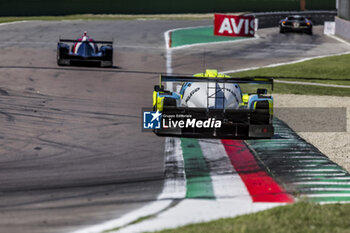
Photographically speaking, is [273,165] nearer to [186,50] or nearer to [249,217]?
[249,217]

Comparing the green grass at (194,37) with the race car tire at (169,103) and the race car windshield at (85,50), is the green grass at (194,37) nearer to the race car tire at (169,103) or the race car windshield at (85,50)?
the race car windshield at (85,50)

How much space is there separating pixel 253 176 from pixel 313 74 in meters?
16.9

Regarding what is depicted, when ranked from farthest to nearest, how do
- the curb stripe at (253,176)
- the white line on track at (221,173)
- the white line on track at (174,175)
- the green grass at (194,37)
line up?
the green grass at (194,37) → the white line on track at (221,173) → the white line on track at (174,175) → the curb stripe at (253,176)

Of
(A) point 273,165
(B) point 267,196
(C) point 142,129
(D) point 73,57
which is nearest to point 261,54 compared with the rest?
(D) point 73,57

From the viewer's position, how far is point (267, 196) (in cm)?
1031

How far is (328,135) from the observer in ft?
51.2

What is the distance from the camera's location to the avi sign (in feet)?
146

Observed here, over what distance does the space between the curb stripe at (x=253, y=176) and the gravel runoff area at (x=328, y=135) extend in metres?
1.78

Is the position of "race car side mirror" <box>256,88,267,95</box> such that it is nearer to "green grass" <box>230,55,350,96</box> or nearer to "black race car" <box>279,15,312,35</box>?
"green grass" <box>230,55,350,96</box>

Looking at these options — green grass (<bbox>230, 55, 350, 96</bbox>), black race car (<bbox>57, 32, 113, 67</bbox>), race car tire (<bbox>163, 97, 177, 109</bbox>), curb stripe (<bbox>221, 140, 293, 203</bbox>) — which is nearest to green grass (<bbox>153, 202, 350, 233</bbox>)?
curb stripe (<bbox>221, 140, 293, 203</bbox>)

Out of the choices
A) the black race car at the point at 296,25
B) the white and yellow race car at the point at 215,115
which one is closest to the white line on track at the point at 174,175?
the white and yellow race car at the point at 215,115

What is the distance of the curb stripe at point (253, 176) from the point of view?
406 inches

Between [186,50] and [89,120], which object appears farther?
[186,50]

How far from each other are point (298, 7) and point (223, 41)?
27834 millimetres
